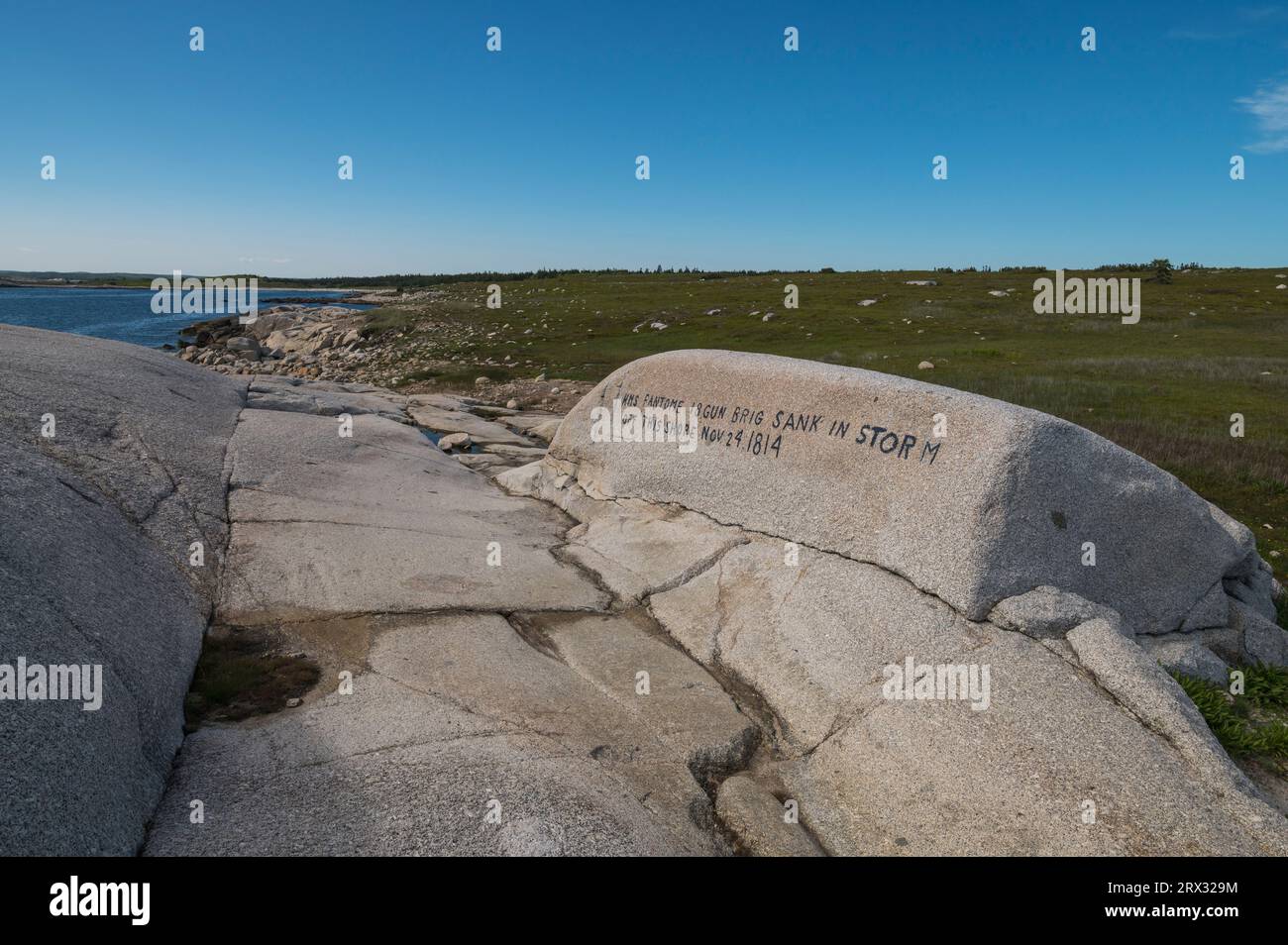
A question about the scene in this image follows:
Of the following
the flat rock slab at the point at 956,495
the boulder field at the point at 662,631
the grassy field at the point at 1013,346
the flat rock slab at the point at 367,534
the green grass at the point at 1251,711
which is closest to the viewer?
the boulder field at the point at 662,631

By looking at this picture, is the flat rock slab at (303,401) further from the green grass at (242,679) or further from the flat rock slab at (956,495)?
the flat rock slab at (956,495)

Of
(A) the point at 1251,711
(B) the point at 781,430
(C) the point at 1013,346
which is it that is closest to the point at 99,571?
(B) the point at 781,430

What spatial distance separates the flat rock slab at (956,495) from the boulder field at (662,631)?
1.7 inches

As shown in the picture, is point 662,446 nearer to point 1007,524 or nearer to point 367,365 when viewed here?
point 1007,524

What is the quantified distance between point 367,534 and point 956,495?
8.22 metres

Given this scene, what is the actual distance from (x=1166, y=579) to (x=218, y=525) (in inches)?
503

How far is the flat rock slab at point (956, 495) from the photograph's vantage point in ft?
29.5

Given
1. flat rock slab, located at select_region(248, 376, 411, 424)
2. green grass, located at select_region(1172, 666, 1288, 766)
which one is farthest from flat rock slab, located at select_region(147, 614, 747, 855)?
flat rock slab, located at select_region(248, 376, 411, 424)

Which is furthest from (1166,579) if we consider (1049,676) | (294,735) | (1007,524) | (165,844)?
(165,844)

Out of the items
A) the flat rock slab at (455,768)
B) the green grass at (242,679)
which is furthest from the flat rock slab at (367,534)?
the flat rock slab at (455,768)

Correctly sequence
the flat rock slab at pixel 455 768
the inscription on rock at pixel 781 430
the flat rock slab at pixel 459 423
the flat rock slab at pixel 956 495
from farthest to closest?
the flat rock slab at pixel 459 423 → the inscription on rock at pixel 781 430 → the flat rock slab at pixel 956 495 → the flat rock slab at pixel 455 768

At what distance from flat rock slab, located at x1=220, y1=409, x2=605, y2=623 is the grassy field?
13.5m

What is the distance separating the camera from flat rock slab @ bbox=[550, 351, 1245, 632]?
8.98 m

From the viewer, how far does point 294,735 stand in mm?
6840
